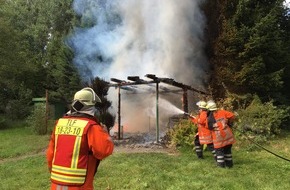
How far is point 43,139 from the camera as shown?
1614cm

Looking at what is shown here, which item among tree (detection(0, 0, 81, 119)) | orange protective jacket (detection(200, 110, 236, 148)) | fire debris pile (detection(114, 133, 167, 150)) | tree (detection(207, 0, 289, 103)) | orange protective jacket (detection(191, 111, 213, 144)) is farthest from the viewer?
tree (detection(0, 0, 81, 119))

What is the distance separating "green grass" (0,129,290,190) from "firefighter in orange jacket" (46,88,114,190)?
351 centimetres

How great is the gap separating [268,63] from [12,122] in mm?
16639

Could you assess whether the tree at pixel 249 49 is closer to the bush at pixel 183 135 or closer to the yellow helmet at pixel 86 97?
the bush at pixel 183 135

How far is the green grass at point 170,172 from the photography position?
7781 mm

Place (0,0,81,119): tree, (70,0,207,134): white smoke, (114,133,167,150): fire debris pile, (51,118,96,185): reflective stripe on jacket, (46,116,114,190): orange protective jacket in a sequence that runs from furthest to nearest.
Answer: (0,0,81,119): tree → (70,0,207,134): white smoke → (114,133,167,150): fire debris pile → (51,118,96,185): reflective stripe on jacket → (46,116,114,190): orange protective jacket

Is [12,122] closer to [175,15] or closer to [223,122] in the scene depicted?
[175,15]

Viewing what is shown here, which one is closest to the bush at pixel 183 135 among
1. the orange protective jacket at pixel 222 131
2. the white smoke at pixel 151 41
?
the orange protective jacket at pixel 222 131

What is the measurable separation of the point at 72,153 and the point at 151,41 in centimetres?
1588

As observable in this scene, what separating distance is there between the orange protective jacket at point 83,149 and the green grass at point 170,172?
3492mm

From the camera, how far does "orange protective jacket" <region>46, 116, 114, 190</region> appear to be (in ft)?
13.6

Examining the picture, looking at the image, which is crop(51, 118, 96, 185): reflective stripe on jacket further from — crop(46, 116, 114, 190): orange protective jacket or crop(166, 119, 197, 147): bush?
crop(166, 119, 197, 147): bush

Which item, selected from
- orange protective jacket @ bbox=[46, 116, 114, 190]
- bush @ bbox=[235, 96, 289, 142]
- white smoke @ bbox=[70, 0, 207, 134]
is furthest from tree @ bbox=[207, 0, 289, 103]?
orange protective jacket @ bbox=[46, 116, 114, 190]

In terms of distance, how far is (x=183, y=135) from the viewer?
42.3 feet
